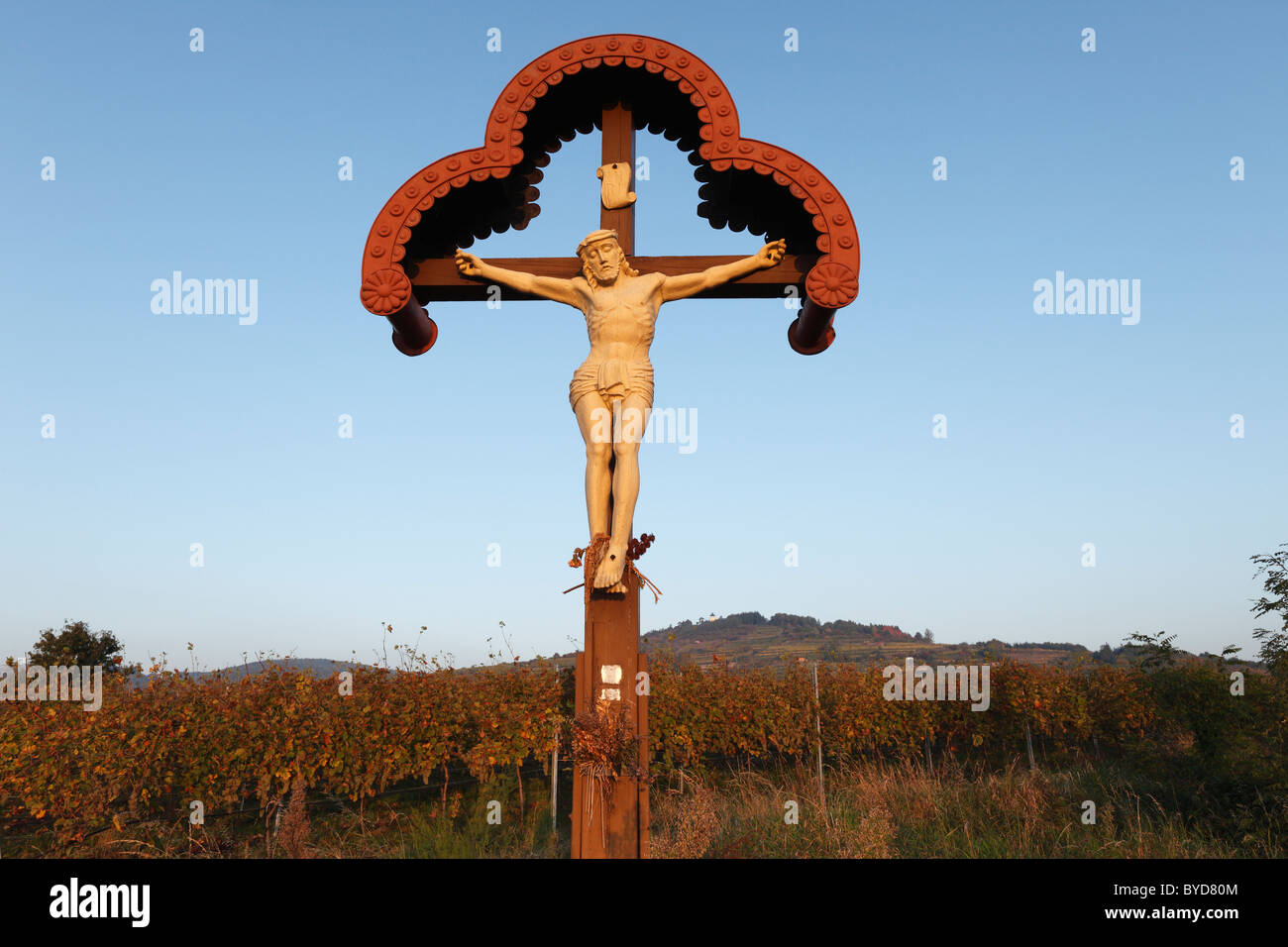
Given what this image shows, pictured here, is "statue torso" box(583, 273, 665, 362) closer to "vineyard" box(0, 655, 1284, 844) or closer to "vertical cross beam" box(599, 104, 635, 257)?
"vertical cross beam" box(599, 104, 635, 257)

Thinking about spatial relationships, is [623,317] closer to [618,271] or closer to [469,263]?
[618,271]

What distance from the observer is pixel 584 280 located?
4562 mm

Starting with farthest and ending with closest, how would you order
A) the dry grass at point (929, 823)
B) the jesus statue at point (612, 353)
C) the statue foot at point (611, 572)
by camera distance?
1. the dry grass at point (929, 823)
2. the jesus statue at point (612, 353)
3. the statue foot at point (611, 572)

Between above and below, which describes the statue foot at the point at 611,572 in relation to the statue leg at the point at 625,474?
below

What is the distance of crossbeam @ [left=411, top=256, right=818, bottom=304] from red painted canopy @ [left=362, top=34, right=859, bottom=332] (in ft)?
0.48

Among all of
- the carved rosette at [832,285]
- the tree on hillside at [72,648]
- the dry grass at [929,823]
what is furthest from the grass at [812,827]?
the tree on hillside at [72,648]

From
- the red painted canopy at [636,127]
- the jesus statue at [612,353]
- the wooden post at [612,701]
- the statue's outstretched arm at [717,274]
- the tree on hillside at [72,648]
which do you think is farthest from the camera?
the tree on hillside at [72,648]

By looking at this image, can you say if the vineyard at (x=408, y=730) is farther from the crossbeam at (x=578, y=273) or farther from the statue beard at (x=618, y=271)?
the crossbeam at (x=578, y=273)

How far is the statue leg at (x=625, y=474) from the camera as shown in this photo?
13.2 feet

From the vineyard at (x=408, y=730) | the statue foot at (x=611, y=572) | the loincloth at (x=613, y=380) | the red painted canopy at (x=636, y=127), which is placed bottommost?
the vineyard at (x=408, y=730)

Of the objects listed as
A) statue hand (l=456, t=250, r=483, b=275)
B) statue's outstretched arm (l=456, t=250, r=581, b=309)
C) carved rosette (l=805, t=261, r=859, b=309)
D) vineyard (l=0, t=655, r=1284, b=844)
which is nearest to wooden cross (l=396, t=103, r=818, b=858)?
carved rosette (l=805, t=261, r=859, b=309)

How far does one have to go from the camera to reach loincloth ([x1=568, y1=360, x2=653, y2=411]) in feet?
13.8

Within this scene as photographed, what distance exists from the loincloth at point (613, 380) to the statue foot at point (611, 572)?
91 cm
